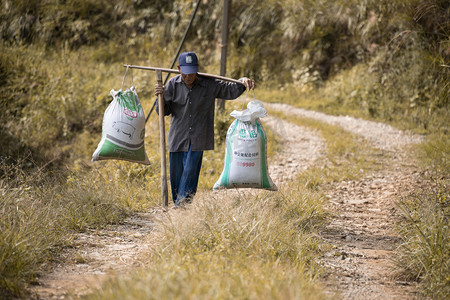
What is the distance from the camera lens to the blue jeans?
4219 millimetres

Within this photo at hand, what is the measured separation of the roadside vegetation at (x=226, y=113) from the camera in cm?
298

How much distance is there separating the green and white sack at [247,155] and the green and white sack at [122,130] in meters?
0.91

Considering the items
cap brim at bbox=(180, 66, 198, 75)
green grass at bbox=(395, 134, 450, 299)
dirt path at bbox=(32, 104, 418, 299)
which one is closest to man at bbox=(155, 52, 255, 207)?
cap brim at bbox=(180, 66, 198, 75)

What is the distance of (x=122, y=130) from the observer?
4.17 meters

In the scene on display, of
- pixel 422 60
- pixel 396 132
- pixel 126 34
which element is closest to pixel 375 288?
pixel 396 132

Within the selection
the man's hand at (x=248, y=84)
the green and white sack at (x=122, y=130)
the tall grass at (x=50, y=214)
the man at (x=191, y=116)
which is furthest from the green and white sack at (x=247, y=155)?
the tall grass at (x=50, y=214)

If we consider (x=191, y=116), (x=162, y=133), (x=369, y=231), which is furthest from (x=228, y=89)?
(x=369, y=231)

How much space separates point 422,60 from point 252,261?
7.94m

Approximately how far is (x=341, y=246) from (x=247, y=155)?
1.09m

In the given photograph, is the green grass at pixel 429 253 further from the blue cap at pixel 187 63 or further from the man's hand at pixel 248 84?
the blue cap at pixel 187 63

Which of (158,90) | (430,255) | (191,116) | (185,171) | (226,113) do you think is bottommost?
(430,255)

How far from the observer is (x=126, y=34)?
15438 millimetres

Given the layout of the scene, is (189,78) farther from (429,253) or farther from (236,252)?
(429,253)

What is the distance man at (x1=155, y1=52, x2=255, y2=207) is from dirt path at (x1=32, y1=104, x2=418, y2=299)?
0.52 m
